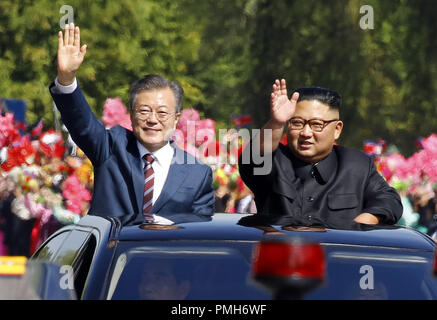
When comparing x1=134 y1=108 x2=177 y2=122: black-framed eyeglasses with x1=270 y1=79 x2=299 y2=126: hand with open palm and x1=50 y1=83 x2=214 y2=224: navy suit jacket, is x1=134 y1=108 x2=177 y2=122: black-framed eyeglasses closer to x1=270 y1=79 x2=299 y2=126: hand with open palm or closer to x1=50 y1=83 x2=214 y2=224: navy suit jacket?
x1=50 y1=83 x2=214 y2=224: navy suit jacket

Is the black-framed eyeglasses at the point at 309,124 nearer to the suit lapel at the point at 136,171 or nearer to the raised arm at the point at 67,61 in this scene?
the suit lapel at the point at 136,171

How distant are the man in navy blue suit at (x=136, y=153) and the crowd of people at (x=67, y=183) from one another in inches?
253

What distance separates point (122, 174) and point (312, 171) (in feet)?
3.02

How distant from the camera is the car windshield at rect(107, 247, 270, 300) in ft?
14.3

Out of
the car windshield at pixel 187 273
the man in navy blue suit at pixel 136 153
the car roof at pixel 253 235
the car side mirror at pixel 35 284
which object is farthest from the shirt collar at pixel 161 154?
the car side mirror at pixel 35 284

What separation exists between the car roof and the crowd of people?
8.45 m

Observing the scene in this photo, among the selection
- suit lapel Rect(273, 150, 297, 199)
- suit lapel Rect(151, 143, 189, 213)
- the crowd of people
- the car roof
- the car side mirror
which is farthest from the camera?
the crowd of people

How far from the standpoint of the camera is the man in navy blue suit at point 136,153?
6273mm

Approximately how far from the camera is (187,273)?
4.43 metres

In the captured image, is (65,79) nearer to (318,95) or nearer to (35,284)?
(318,95)

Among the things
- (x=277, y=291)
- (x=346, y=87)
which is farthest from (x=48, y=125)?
(x=277, y=291)

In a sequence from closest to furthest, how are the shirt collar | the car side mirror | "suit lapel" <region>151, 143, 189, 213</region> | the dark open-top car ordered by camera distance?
the car side mirror → the dark open-top car → "suit lapel" <region>151, 143, 189, 213</region> → the shirt collar

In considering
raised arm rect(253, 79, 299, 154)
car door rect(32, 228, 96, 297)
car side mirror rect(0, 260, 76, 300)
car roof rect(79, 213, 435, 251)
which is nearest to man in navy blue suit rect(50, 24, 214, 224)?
raised arm rect(253, 79, 299, 154)

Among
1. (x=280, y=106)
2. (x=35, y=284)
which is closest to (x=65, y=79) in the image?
(x=280, y=106)
